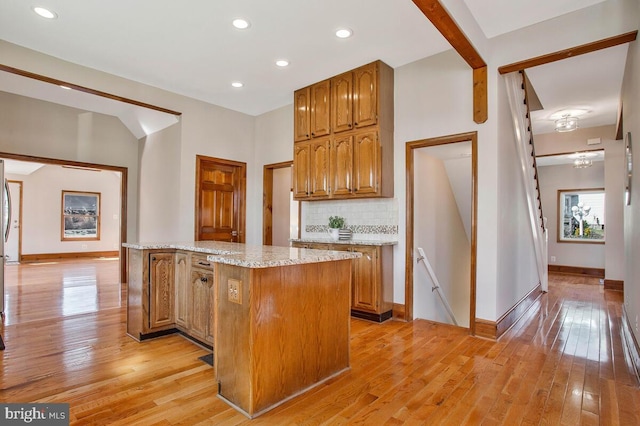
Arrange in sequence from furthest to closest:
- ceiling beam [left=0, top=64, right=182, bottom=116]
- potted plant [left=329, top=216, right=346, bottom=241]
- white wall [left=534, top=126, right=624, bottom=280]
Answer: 1. white wall [left=534, top=126, right=624, bottom=280]
2. potted plant [left=329, top=216, right=346, bottom=241]
3. ceiling beam [left=0, top=64, right=182, bottom=116]

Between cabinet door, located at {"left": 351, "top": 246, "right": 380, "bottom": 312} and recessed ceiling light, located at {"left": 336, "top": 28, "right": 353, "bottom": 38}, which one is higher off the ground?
recessed ceiling light, located at {"left": 336, "top": 28, "right": 353, "bottom": 38}

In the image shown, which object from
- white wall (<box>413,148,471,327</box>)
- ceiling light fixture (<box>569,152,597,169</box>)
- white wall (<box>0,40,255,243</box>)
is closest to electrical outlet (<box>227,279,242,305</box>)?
white wall (<box>413,148,471,327</box>)

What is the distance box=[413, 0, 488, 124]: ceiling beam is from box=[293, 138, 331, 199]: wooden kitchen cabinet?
5.90 feet

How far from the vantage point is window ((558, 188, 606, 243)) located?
26.0 ft

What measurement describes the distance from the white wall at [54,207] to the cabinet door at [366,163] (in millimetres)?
7472

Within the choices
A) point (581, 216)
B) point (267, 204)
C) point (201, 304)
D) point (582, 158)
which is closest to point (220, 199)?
point (267, 204)

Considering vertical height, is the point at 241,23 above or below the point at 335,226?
above

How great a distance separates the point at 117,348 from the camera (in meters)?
3.07

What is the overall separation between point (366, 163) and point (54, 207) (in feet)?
32.6

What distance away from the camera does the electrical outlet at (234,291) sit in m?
2.10

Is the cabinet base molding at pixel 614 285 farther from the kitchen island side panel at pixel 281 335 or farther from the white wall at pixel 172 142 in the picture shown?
the white wall at pixel 172 142

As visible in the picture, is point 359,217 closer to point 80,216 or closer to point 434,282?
point 434,282

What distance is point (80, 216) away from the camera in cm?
1027

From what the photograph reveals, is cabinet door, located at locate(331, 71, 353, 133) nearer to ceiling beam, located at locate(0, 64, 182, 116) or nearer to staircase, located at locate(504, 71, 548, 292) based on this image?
staircase, located at locate(504, 71, 548, 292)
